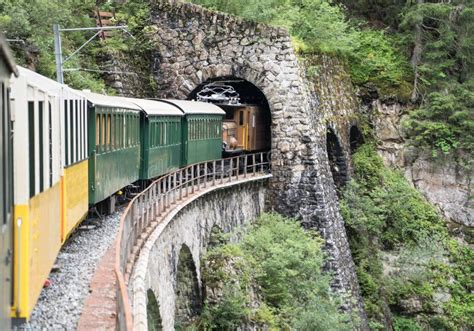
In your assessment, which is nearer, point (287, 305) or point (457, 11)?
point (287, 305)

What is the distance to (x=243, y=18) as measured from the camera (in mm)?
30922

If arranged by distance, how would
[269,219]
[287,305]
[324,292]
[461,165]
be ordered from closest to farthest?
[287,305] → [324,292] → [269,219] → [461,165]

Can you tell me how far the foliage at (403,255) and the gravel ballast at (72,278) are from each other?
17.5m

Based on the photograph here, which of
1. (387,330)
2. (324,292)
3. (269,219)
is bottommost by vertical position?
(387,330)

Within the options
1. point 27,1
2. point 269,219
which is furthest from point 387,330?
point 27,1

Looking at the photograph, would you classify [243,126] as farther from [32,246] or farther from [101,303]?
[32,246]

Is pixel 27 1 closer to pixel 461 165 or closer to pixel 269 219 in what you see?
pixel 269 219

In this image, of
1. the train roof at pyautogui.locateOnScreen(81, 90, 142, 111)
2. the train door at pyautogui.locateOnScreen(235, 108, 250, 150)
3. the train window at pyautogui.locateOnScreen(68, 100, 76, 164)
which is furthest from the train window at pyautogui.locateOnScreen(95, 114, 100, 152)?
the train door at pyautogui.locateOnScreen(235, 108, 250, 150)

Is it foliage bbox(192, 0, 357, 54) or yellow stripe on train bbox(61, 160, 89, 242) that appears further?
foliage bbox(192, 0, 357, 54)

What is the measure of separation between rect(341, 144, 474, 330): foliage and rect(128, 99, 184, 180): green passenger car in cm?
961

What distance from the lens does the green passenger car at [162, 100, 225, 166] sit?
2686 centimetres

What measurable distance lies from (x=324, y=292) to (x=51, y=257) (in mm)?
17364

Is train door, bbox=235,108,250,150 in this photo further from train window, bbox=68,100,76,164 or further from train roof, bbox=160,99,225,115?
train window, bbox=68,100,76,164

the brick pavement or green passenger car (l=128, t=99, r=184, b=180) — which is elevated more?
green passenger car (l=128, t=99, r=184, b=180)
